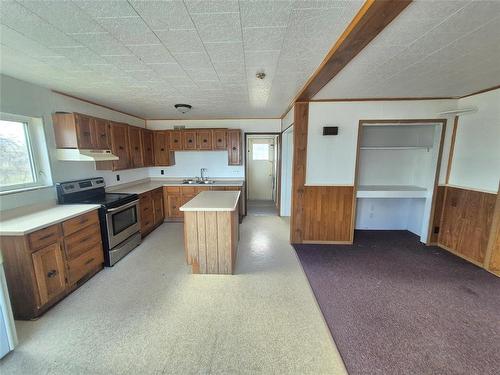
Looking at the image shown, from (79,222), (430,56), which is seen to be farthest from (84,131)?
(430,56)

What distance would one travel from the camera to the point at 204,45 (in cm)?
167

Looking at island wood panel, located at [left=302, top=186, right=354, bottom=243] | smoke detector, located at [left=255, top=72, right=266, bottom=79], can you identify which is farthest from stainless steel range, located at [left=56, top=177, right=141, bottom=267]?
island wood panel, located at [left=302, top=186, right=354, bottom=243]

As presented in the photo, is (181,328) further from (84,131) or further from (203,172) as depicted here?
(203,172)

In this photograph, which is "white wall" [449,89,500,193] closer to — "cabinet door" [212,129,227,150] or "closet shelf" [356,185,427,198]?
"closet shelf" [356,185,427,198]

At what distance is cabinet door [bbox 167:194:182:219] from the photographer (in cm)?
460

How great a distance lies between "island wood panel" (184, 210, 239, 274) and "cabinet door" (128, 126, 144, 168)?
2289 mm

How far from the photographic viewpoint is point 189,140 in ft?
15.6

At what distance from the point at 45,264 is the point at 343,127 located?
406 centimetres

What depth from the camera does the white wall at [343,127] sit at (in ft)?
10.3

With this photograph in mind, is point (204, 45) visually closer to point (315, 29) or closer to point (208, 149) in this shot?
point (315, 29)

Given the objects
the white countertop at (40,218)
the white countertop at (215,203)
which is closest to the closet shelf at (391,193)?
the white countertop at (215,203)

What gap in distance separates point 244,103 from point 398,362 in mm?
3632

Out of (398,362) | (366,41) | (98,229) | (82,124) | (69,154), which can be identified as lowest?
(398,362)

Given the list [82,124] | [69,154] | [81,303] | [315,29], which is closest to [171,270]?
[81,303]
